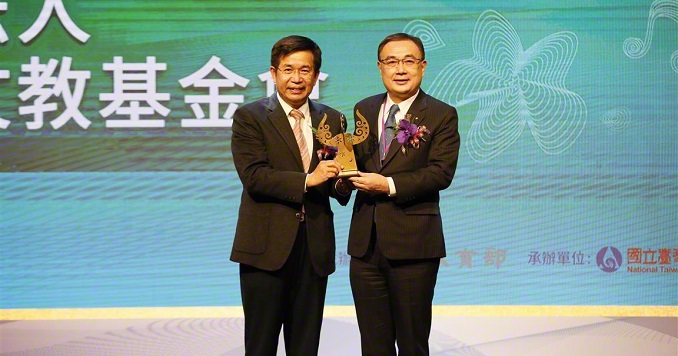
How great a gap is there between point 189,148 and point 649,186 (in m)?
2.60

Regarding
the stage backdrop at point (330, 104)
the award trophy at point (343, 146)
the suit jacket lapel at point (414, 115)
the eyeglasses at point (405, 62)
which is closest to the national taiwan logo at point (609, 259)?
the stage backdrop at point (330, 104)

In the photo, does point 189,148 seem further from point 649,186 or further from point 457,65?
point 649,186

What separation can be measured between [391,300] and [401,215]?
0.29 m

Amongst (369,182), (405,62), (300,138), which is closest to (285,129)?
(300,138)

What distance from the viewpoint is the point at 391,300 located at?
262 cm

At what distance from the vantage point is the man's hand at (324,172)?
7.91 ft

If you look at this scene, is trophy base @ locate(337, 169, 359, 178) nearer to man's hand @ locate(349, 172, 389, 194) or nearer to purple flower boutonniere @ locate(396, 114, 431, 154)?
man's hand @ locate(349, 172, 389, 194)

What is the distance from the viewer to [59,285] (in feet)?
14.3

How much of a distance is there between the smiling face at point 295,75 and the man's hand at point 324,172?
0.85ft

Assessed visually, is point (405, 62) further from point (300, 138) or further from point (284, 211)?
point (284, 211)

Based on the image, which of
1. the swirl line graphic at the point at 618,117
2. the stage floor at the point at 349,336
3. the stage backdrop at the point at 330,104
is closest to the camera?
the stage floor at the point at 349,336

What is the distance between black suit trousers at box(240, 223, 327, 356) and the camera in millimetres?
2555

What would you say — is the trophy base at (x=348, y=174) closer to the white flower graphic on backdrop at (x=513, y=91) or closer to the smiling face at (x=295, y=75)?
the smiling face at (x=295, y=75)

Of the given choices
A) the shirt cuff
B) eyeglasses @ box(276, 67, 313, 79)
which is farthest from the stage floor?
eyeglasses @ box(276, 67, 313, 79)
